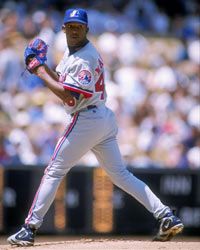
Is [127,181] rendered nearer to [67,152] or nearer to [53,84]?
[67,152]

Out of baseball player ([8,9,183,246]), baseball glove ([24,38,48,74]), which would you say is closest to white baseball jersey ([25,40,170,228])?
baseball player ([8,9,183,246])

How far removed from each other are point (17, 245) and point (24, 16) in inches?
266

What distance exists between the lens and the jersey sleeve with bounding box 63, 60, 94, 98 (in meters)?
6.79

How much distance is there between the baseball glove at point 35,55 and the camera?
6.91 meters

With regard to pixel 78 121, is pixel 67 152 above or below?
below

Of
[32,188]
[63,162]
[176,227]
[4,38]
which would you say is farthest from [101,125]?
[4,38]

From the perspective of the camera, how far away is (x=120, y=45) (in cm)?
1328

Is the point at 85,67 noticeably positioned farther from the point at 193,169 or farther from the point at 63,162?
the point at 193,169

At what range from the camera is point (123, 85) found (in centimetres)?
1270

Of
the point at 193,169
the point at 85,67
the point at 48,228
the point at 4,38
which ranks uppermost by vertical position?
the point at 4,38

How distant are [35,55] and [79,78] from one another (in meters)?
0.42

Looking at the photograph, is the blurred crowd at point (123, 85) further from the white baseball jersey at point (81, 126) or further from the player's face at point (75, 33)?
the player's face at point (75, 33)

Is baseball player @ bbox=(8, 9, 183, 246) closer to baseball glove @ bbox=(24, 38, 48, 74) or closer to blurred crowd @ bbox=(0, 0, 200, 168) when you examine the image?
baseball glove @ bbox=(24, 38, 48, 74)

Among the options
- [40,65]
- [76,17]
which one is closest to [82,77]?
[40,65]
